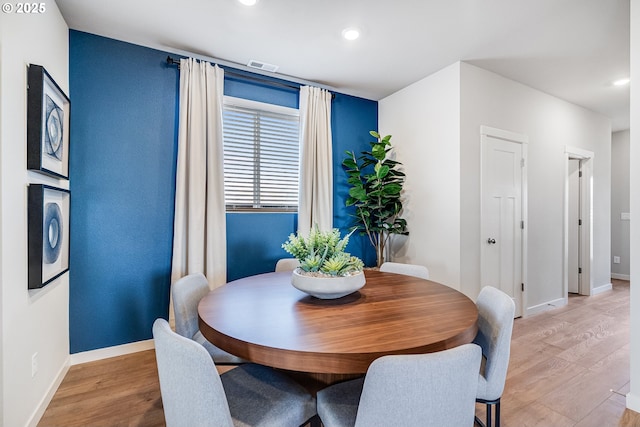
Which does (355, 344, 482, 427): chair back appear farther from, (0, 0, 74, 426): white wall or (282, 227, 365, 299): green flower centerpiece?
(0, 0, 74, 426): white wall

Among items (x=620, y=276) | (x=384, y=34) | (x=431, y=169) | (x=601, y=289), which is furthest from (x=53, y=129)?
(x=620, y=276)

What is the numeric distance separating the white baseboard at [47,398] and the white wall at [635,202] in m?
3.56

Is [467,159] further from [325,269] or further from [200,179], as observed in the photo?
[200,179]

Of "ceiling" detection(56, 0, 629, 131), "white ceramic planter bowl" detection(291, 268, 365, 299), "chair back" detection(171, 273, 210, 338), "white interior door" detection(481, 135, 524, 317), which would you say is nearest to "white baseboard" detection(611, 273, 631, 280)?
"white interior door" detection(481, 135, 524, 317)

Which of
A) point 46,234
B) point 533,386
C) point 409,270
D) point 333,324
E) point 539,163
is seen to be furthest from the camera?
point 539,163

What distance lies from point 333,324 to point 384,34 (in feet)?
7.62

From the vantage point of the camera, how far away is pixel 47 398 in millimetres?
1918

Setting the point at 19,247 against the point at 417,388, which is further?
the point at 19,247

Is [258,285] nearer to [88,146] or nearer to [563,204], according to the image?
[88,146]

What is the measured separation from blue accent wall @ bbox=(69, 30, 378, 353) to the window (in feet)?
1.75

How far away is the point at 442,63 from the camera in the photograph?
2.99 m

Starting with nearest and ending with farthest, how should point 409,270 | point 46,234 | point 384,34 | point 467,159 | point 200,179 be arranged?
point 46,234, point 409,270, point 384,34, point 200,179, point 467,159

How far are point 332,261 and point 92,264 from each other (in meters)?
2.13

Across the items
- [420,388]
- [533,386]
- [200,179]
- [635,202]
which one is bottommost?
[533,386]
